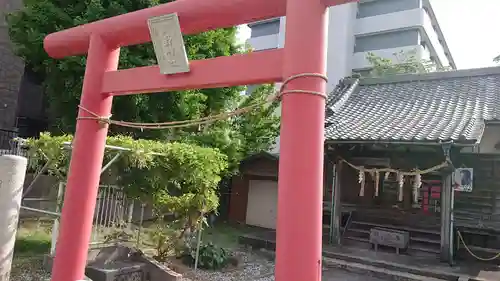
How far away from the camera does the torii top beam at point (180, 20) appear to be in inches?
120

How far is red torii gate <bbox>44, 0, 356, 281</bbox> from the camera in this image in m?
2.48

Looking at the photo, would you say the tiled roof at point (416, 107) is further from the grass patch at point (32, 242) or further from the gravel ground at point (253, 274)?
the grass patch at point (32, 242)

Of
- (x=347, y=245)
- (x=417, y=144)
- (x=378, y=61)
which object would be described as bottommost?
(x=347, y=245)

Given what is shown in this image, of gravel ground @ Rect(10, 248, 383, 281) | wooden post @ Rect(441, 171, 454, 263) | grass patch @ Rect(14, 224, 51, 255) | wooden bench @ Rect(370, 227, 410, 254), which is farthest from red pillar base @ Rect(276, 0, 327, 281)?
wooden bench @ Rect(370, 227, 410, 254)

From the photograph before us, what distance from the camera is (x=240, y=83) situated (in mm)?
3074

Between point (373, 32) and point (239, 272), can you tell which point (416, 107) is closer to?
point (239, 272)

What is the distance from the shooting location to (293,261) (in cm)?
243

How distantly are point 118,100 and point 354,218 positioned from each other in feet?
26.0

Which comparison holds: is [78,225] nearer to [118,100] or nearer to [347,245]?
[118,100]

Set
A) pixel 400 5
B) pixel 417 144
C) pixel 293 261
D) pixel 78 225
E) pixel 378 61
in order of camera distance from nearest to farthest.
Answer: pixel 293 261, pixel 78 225, pixel 417 144, pixel 378 61, pixel 400 5

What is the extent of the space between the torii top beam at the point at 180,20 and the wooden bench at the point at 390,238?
8.56 meters

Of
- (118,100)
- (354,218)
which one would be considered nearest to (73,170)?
(118,100)

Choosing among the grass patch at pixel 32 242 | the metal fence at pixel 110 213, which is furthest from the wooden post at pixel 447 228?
the grass patch at pixel 32 242

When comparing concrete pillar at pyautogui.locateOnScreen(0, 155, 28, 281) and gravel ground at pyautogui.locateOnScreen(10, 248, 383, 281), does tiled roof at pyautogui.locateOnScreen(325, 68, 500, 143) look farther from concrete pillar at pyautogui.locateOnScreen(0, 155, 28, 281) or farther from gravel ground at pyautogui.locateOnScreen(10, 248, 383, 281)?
concrete pillar at pyautogui.locateOnScreen(0, 155, 28, 281)
